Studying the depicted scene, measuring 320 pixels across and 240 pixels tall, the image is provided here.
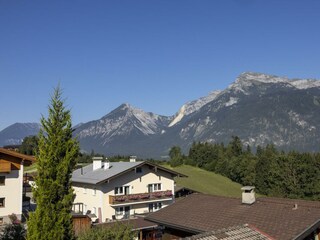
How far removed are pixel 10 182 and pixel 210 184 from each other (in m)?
63.3

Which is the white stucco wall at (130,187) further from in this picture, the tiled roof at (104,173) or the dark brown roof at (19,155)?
the dark brown roof at (19,155)

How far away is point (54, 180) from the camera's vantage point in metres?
15.2

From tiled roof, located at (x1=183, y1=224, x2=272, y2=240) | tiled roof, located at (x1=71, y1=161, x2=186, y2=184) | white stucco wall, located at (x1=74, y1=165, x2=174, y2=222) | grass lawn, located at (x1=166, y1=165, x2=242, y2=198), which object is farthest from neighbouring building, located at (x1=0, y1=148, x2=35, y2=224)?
grass lawn, located at (x1=166, y1=165, x2=242, y2=198)

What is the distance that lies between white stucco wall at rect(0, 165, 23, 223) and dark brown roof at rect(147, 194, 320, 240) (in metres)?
14.9

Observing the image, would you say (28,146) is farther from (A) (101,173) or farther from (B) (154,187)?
(B) (154,187)

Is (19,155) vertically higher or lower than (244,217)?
higher

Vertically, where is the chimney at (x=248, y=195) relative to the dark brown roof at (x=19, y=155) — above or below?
below

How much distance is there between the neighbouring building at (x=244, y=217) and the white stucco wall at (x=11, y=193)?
1479 centimetres

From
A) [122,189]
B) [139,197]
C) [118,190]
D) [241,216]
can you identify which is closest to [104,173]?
[118,190]

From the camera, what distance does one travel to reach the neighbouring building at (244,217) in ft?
62.0

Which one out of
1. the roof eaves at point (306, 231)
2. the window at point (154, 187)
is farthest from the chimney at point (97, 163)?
the roof eaves at point (306, 231)

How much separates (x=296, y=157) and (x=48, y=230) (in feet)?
263

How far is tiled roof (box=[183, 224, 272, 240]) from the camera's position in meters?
15.9

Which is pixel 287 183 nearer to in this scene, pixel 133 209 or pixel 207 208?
pixel 133 209
